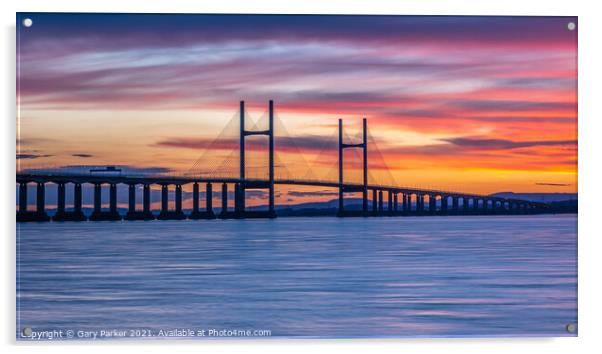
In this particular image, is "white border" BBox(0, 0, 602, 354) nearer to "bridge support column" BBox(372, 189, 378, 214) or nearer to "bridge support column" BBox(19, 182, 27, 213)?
"bridge support column" BBox(19, 182, 27, 213)

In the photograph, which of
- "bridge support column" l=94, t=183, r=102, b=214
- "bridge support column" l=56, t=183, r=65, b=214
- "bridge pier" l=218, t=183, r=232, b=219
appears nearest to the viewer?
"bridge support column" l=56, t=183, r=65, b=214

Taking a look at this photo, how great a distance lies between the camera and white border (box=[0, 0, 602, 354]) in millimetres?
6422

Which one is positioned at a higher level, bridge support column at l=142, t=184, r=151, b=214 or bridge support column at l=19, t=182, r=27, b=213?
bridge support column at l=19, t=182, r=27, b=213

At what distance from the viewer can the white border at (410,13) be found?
642 cm

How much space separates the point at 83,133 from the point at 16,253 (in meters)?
1.81

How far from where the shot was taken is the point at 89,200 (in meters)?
12.7

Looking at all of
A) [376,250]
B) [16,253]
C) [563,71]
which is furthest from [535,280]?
[376,250]

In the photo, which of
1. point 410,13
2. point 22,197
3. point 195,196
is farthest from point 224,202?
point 410,13

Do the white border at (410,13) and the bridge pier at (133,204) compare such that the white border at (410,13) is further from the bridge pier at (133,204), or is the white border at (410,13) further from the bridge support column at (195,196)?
the bridge support column at (195,196)

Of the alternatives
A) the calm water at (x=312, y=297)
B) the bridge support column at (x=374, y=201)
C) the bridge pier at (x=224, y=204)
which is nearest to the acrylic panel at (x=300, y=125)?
the calm water at (x=312, y=297)

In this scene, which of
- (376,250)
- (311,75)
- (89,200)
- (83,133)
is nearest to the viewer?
(311,75)

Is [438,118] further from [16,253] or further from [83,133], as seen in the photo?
[16,253]

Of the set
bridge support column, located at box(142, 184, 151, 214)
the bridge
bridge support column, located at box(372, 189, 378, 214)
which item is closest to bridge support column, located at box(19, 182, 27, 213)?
the bridge

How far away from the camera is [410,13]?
6789mm
